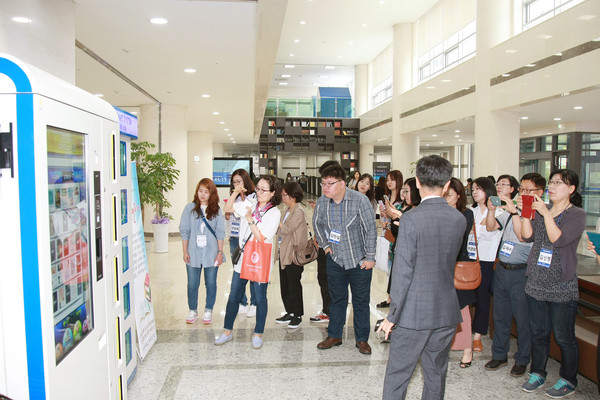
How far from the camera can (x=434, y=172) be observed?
7.35 feet

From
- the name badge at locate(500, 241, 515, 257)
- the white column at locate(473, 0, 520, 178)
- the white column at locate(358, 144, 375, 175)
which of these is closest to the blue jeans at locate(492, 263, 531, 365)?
the name badge at locate(500, 241, 515, 257)

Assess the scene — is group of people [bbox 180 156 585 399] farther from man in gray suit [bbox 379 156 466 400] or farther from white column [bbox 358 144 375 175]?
white column [bbox 358 144 375 175]

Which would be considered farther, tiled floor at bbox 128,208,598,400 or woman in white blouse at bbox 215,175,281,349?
woman in white blouse at bbox 215,175,281,349

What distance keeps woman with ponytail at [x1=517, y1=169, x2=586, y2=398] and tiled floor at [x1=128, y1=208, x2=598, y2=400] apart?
10.4 inches

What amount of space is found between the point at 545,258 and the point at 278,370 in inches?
81.2

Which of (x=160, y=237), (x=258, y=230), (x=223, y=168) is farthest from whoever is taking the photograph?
(x=223, y=168)

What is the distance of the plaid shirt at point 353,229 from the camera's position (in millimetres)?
3668

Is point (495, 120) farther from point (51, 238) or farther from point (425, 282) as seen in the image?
point (51, 238)

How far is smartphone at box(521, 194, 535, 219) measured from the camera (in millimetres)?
2928

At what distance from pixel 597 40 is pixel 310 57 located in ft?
51.4

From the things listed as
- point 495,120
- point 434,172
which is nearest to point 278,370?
point 434,172

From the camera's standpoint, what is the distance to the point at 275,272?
705 cm

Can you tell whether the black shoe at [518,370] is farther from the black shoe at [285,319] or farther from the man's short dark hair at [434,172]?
the black shoe at [285,319]

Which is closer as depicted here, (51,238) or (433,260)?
(51,238)
